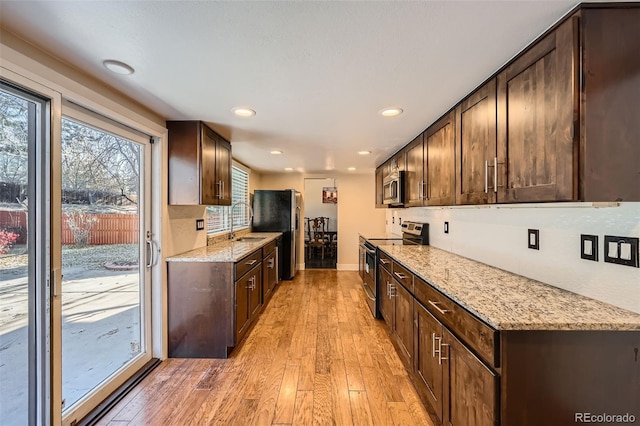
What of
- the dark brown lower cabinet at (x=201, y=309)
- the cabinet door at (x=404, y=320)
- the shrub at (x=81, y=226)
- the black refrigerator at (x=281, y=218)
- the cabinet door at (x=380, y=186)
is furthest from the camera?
the black refrigerator at (x=281, y=218)

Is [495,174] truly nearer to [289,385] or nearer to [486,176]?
[486,176]

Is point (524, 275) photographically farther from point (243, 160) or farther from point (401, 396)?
point (243, 160)

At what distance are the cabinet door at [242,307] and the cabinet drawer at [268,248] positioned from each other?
798 mm

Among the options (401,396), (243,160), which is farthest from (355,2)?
(243,160)

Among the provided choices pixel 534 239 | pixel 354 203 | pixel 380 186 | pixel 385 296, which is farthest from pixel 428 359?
pixel 354 203

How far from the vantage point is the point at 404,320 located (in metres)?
2.44

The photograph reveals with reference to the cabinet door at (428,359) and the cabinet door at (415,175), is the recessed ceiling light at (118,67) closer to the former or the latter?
the cabinet door at (428,359)

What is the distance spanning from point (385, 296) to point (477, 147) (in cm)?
189

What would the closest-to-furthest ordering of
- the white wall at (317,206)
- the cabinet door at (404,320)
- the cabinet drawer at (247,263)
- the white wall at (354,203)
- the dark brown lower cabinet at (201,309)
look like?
1. the cabinet door at (404,320)
2. the dark brown lower cabinet at (201,309)
3. the cabinet drawer at (247,263)
4. the white wall at (354,203)
5. the white wall at (317,206)

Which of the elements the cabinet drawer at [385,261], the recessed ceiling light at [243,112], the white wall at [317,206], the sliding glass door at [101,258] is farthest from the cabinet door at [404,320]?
the white wall at [317,206]

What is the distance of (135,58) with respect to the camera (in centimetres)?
155

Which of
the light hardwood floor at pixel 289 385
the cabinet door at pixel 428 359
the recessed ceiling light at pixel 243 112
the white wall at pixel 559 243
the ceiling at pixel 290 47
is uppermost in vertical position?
the recessed ceiling light at pixel 243 112

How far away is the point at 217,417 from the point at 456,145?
8.34 ft

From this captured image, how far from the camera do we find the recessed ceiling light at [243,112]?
91.4 inches
